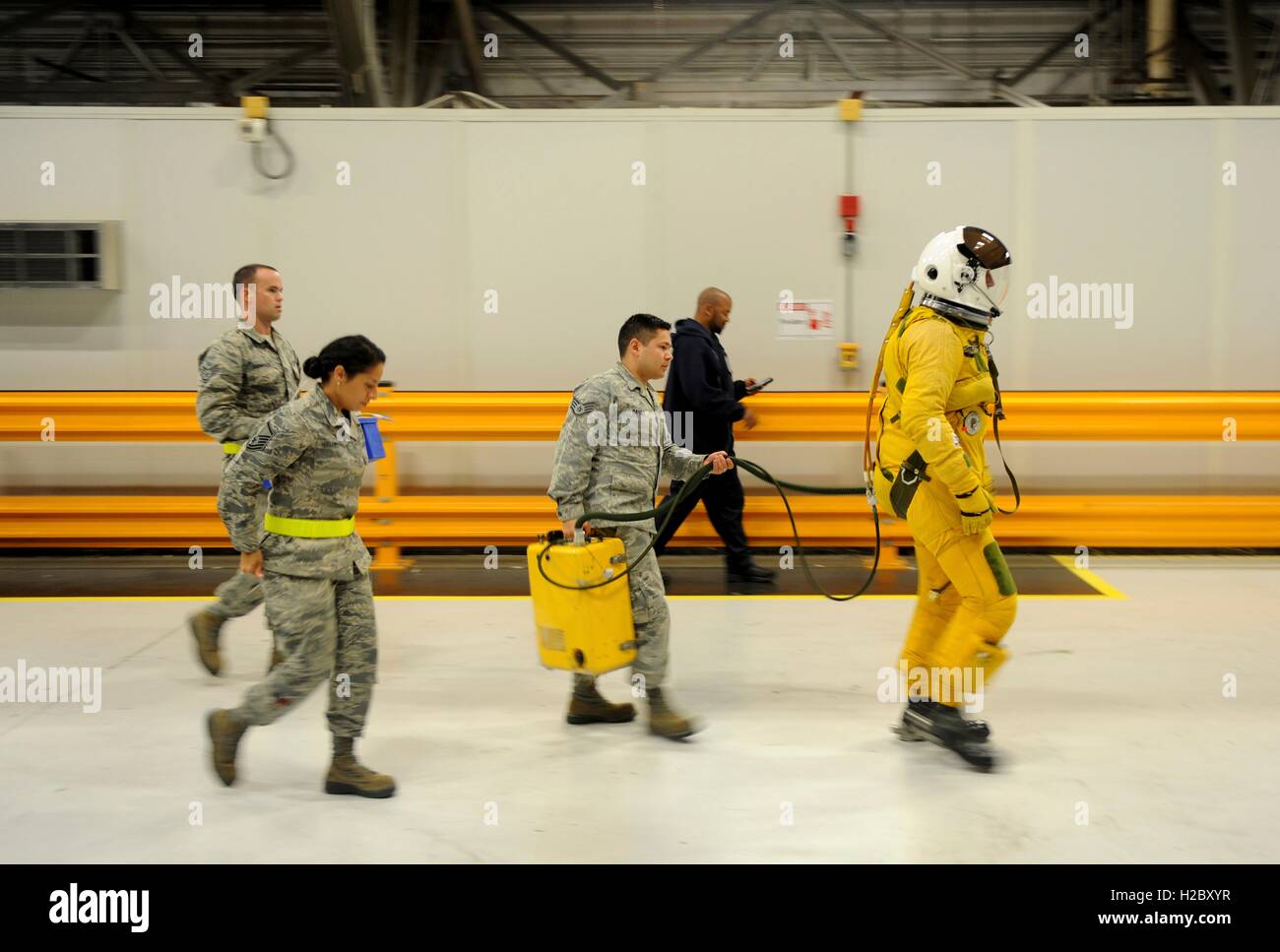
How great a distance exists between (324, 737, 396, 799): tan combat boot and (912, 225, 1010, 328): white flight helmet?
2.58m

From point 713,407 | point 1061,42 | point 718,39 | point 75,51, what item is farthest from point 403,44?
point 1061,42

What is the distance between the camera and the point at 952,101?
10906mm

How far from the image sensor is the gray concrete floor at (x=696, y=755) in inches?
150

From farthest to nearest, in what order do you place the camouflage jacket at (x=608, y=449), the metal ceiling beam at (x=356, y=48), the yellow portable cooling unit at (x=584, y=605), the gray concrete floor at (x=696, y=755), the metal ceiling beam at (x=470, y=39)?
the metal ceiling beam at (x=470, y=39)
the metal ceiling beam at (x=356, y=48)
the camouflage jacket at (x=608, y=449)
the yellow portable cooling unit at (x=584, y=605)
the gray concrete floor at (x=696, y=755)

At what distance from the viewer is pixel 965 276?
4289 millimetres

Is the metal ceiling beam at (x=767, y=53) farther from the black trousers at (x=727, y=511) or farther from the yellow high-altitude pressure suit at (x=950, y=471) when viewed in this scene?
the yellow high-altitude pressure suit at (x=950, y=471)

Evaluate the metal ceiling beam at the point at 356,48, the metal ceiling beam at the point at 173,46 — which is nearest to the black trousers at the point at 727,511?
the metal ceiling beam at the point at 356,48

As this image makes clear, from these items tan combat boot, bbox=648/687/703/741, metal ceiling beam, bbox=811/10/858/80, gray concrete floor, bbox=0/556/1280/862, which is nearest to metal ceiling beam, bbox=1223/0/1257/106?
metal ceiling beam, bbox=811/10/858/80

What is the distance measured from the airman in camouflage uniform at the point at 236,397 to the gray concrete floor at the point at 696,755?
27cm

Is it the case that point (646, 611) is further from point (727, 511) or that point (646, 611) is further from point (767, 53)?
point (767, 53)

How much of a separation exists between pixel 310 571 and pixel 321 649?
27cm

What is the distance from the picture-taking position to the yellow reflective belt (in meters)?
4.04

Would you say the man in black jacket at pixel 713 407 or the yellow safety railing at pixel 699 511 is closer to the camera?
the man in black jacket at pixel 713 407

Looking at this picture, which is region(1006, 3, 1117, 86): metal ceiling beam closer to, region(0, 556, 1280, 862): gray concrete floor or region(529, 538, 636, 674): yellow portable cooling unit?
region(0, 556, 1280, 862): gray concrete floor
